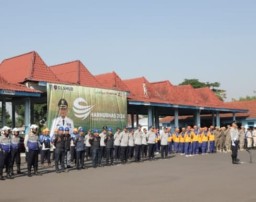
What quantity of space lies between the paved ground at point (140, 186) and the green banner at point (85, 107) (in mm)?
6668

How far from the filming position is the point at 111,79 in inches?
1120

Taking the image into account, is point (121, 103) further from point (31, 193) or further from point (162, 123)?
point (162, 123)

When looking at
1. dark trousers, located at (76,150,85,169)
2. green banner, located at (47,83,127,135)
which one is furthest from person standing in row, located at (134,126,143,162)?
dark trousers, located at (76,150,85,169)

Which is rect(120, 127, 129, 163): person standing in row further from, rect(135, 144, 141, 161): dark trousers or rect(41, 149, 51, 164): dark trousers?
rect(41, 149, 51, 164): dark trousers

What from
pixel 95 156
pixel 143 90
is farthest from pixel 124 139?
pixel 143 90

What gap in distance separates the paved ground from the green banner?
263 inches

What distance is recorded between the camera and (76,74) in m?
25.6

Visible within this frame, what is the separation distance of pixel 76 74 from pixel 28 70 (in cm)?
395

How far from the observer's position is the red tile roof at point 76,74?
2528cm

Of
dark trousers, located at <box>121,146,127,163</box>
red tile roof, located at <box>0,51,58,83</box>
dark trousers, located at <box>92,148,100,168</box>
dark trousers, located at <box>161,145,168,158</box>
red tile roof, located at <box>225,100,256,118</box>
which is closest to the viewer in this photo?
dark trousers, located at <box>92,148,100,168</box>

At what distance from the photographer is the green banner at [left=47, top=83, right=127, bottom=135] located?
20500mm

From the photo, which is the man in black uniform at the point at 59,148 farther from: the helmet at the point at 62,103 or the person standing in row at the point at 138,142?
the helmet at the point at 62,103

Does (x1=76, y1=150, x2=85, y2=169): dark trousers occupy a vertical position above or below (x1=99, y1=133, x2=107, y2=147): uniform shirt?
below

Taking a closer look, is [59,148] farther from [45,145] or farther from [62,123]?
[62,123]
